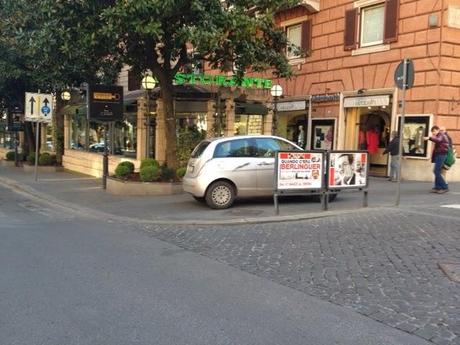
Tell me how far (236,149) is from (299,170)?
1.82m

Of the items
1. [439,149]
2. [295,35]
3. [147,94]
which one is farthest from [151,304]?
[295,35]

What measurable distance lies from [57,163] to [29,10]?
8.50m

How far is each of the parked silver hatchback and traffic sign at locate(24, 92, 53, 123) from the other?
8.96 m

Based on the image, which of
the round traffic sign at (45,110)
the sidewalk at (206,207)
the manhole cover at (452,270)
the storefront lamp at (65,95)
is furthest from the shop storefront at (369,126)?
the storefront lamp at (65,95)

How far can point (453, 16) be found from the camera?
16047 mm

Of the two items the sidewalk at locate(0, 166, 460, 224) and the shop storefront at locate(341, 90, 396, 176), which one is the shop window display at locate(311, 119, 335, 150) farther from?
the sidewalk at locate(0, 166, 460, 224)

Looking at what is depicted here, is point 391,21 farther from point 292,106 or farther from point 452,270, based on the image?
point 452,270

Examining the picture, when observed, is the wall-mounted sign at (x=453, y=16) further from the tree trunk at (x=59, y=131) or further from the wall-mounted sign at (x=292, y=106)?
the tree trunk at (x=59, y=131)

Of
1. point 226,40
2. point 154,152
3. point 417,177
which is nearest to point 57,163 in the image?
point 154,152

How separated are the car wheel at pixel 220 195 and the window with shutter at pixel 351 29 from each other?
32.1 feet

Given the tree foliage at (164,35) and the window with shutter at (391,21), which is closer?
the tree foliage at (164,35)

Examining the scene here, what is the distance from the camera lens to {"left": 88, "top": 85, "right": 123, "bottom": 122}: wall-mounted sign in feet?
52.3

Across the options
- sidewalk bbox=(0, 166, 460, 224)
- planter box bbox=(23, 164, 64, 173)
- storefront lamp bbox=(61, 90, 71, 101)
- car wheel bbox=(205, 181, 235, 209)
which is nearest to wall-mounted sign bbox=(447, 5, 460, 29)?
sidewalk bbox=(0, 166, 460, 224)

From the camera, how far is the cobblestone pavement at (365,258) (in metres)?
5.23
